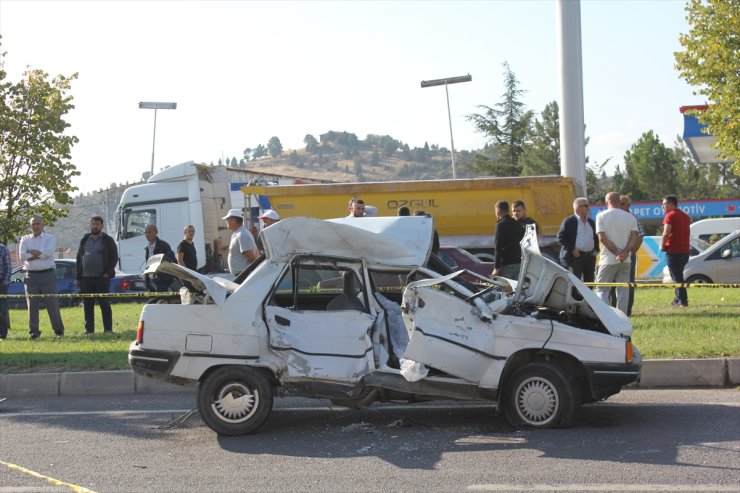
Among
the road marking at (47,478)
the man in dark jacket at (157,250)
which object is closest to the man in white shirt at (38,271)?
the man in dark jacket at (157,250)

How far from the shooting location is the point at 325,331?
288 inches

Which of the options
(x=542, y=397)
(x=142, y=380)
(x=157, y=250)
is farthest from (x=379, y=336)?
(x=157, y=250)

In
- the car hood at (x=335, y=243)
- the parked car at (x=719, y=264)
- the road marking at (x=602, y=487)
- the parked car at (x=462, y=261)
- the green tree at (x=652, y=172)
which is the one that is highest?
the green tree at (x=652, y=172)

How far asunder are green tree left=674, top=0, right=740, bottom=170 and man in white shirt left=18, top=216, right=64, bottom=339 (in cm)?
1417

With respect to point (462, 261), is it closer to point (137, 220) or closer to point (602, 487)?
point (602, 487)

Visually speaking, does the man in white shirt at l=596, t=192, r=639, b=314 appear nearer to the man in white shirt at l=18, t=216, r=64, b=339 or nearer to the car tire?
the car tire

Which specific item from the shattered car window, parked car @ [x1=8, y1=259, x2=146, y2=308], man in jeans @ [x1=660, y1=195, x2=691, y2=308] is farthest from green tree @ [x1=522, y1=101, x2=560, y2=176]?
the shattered car window

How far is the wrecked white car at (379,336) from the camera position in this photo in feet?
23.2

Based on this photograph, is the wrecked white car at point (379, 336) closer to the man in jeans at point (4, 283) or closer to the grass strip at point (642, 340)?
the grass strip at point (642, 340)

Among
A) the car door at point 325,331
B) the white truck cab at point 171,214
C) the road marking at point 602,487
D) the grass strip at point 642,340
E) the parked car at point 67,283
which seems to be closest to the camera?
the road marking at point 602,487

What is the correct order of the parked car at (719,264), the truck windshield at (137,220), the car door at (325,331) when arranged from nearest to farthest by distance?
the car door at (325,331) < the parked car at (719,264) < the truck windshield at (137,220)

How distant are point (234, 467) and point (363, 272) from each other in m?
2.01

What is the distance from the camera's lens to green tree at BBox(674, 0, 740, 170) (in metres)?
19.5

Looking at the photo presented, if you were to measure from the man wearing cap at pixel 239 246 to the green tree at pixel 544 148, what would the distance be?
48320 millimetres
